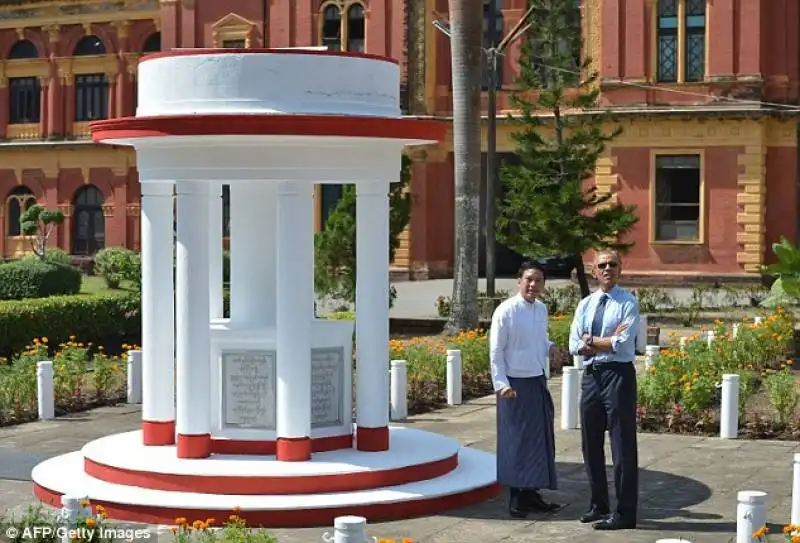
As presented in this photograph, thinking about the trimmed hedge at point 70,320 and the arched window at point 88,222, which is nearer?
the trimmed hedge at point 70,320

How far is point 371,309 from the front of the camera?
12.7 m

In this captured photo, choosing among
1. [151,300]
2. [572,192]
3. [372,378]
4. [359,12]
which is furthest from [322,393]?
[359,12]

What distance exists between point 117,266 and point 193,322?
2637cm

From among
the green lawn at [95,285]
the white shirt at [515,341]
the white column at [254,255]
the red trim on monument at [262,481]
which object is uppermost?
the white column at [254,255]

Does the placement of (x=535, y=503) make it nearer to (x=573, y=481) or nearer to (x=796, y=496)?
(x=573, y=481)

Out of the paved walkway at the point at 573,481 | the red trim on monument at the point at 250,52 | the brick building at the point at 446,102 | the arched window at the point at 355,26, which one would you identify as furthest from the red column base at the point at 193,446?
the arched window at the point at 355,26

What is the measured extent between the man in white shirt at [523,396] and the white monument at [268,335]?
2.34ft

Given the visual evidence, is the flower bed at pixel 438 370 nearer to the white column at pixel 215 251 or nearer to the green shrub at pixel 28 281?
the white column at pixel 215 251

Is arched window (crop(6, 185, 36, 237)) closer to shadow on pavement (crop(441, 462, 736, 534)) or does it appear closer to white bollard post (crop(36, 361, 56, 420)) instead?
white bollard post (crop(36, 361, 56, 420))

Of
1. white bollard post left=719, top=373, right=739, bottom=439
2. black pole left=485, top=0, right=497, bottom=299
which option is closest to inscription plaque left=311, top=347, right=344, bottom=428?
white bollard post left=719, top=373, right=739, bottom=439

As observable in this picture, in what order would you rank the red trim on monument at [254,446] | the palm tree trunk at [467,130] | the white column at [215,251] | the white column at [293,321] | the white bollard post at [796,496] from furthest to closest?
the palm tree trunk at [467,130]
the white column at [215,251]
the red trim on monument at [254,446]
the white column at [293,321]
the white bollard post at [796,496]

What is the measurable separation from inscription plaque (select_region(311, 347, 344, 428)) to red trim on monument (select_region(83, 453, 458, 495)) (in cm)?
97

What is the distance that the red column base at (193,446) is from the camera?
12406mm

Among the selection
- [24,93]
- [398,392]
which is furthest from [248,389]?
[24,93]
